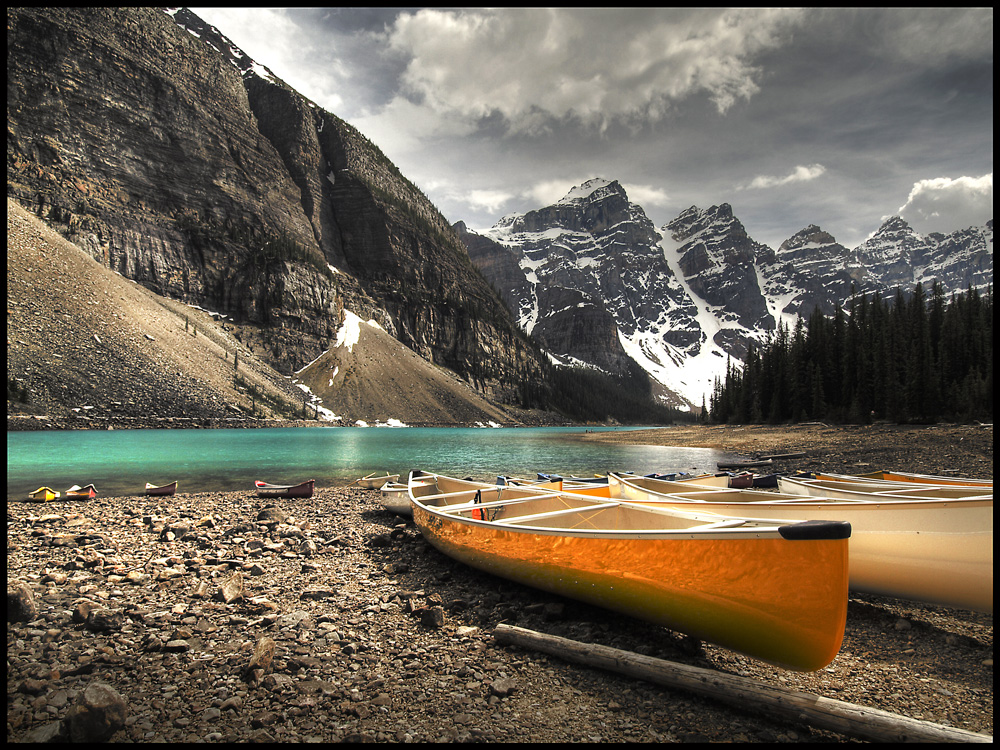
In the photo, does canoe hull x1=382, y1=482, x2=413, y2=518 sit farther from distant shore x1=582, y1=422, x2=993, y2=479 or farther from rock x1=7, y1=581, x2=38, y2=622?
distant shore x1=582, y1=422, x2=993, y2=479

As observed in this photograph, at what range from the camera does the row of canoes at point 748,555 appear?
18.2 feet

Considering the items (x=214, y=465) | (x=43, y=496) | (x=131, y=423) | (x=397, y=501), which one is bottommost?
(x=131, y=423)

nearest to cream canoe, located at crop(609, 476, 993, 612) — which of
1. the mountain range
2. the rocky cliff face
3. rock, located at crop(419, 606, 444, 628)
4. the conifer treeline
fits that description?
rock, located at crop(419, 606, 444, 628)

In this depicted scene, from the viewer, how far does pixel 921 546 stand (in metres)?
7.68

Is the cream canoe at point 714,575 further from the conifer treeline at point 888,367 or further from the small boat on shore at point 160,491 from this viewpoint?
the conifer treeline at point 888,367

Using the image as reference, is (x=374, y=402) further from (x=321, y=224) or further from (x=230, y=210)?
(x=321, y=224)

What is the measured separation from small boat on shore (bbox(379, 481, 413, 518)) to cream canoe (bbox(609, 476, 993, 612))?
31.1ft

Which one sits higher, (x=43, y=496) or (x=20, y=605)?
(x=20, y=605)

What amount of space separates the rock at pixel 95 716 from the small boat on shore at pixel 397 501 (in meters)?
9.04

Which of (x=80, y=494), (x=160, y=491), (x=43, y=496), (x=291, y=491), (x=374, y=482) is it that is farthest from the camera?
(x=374, y=482)

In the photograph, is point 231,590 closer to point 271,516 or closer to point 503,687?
point 503,687

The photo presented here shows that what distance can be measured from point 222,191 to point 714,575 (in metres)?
136

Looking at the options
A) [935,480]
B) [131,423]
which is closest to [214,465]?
[935,480]

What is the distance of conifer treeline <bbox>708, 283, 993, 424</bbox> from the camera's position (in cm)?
4231
